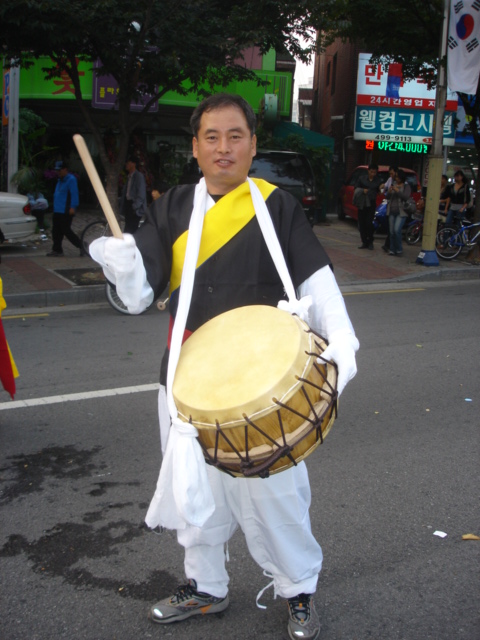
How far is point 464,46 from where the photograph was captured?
11.9 metres

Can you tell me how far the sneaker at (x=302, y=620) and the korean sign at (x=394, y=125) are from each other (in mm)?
19652

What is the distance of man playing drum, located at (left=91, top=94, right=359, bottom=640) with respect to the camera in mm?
2455

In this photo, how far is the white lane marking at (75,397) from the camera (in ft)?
17.2

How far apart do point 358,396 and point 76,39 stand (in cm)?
600

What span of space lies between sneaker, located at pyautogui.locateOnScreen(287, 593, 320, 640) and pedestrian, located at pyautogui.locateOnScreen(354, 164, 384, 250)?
12.0m

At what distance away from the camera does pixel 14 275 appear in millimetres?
10539

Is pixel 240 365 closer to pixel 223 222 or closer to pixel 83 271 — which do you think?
pixel 223 222

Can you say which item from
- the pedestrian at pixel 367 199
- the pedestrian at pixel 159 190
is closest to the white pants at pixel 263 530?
the pedestrian at pixel 159 190

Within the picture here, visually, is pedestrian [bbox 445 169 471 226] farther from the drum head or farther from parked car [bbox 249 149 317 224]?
the drum head

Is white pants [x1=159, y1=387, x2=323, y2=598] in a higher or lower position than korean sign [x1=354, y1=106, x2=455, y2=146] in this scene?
lower

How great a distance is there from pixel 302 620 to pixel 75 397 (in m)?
3.20

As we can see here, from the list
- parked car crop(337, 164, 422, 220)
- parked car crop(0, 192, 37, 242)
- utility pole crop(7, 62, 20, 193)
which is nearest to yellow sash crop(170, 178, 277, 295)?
parked car crop(0, 192, 37, 242)

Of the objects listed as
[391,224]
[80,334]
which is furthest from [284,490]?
[391,224]

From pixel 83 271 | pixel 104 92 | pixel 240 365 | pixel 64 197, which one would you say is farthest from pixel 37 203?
pixel 240 365
